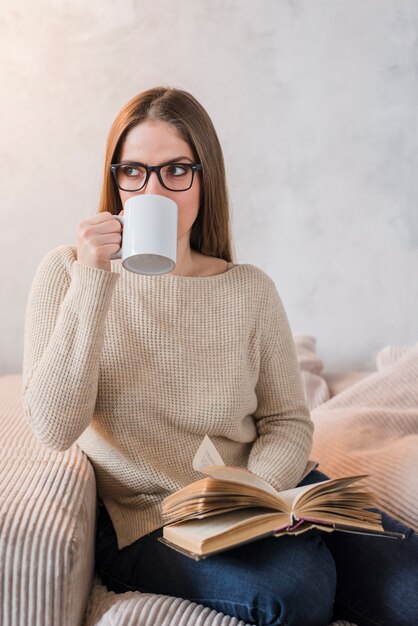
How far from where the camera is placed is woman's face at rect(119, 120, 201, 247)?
3.62ft

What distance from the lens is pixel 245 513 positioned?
0.85 meters

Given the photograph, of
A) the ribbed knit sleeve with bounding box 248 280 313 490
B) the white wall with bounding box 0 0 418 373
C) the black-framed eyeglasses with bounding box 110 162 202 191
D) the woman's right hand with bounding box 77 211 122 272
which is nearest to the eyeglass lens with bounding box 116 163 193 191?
the black-framed eyeglasses with bounding box 110 162 202 191

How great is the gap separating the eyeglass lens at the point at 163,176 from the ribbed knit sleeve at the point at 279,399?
0.25 m

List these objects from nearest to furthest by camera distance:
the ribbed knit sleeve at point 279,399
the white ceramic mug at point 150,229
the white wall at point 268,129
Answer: the white ceramic mug at point 150,229 → the ribbed knit sleeve at point 279,399 → the white wall at point 268,129

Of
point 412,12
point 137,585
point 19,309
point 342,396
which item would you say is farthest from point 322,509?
point 412,12

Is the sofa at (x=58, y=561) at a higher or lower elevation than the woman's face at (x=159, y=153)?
lower

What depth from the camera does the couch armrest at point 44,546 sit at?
822 millimetres

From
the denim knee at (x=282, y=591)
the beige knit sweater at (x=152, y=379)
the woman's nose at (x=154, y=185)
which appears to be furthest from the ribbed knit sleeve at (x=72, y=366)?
the denim knee at (x=282, y=591)

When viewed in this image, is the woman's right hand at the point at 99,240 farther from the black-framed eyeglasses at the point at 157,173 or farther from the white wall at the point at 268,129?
the white wall at the point at 268,129

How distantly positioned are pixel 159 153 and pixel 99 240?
0.21 meters

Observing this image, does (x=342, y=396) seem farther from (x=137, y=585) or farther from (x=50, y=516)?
(x=50, y=516)

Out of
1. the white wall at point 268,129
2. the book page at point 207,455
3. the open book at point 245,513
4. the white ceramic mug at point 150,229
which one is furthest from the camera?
the white wall at point 268,129

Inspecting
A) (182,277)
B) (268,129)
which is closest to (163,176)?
(182,277)

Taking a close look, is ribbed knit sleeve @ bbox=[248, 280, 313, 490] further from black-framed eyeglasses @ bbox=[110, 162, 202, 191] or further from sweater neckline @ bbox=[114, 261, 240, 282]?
black-framed eyeglasses @ bbox=[110, 162, 202, 191]
